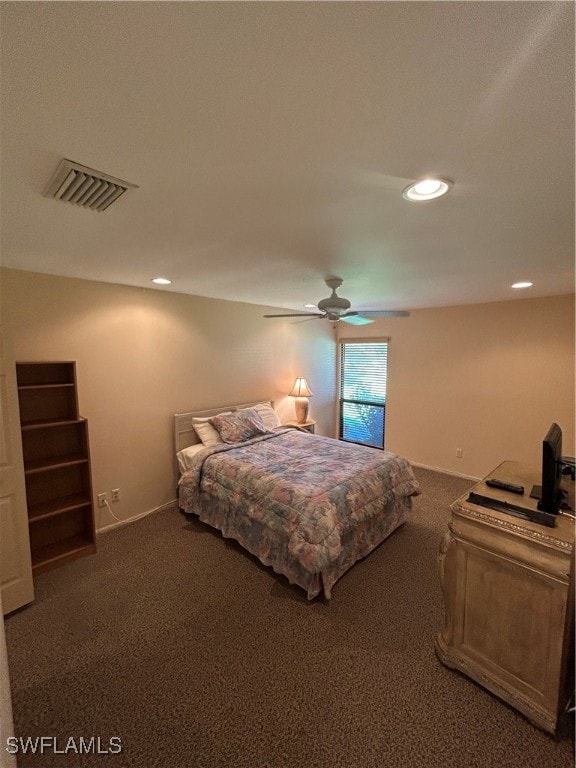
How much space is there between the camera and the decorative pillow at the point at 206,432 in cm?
351

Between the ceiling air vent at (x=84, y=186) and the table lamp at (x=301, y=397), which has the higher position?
the ceiling air vent at (x=84, y=186)

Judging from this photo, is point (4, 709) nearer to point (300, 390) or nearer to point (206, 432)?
point (206, 432)

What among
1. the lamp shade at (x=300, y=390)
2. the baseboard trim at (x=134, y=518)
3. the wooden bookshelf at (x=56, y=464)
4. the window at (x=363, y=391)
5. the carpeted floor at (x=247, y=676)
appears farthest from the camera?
the window at (x=363, y=391)

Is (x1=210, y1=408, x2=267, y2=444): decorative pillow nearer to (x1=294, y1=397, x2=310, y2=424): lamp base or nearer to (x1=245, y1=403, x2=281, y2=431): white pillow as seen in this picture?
(x1=245, y1=403, x2=281, y2=431): white pillow

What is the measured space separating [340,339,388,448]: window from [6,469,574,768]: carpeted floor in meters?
2.95

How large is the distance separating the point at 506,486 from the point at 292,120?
208 centimetres

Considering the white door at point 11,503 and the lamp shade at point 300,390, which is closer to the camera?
the white door at point 11,503

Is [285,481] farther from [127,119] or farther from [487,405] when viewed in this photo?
[487,405]

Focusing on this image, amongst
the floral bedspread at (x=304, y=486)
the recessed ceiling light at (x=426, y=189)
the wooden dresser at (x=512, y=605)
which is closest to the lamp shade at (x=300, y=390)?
the floral bedspread at (x=304, y=486)

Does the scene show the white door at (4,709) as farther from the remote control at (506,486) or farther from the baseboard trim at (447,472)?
the baseboard trim at (447,472)

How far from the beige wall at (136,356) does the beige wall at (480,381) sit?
2.28 m

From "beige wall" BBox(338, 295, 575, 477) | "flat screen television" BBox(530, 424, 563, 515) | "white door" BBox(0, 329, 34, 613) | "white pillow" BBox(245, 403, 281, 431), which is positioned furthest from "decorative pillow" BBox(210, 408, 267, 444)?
"flat screen television" BBox(530, 424, 563, 515)

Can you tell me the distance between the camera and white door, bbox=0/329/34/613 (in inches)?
79.0

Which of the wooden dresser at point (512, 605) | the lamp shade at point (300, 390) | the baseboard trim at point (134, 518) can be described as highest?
the lamp shade at point (300, 390)
